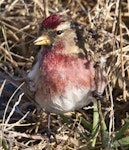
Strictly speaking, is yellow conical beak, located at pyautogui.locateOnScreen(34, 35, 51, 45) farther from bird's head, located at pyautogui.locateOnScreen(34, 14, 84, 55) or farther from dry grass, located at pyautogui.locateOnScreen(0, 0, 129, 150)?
dry grass, located at pyautogui.locateOnScreen(0, 0, 129, 150)

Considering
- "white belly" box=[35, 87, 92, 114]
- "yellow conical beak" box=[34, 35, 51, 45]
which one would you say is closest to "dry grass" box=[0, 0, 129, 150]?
"white belly" box=[35, 87, 92, 114]

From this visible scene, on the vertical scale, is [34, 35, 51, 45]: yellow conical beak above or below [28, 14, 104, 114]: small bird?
above

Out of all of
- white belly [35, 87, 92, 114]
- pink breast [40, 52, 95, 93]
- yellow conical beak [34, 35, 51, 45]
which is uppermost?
yellow conical beak [34, 35, 51, 45]

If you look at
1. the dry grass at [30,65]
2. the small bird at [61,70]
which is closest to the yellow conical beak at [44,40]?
the small bird at [61,70]

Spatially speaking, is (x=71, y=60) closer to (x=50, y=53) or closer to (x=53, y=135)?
(x=50, y=53)

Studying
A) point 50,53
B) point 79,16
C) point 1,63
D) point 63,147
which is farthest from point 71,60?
point 79,16
